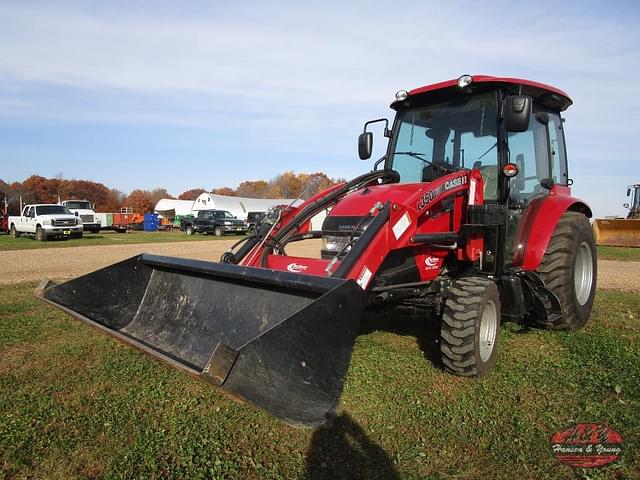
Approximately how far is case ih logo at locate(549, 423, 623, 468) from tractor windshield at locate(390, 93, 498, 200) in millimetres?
2261

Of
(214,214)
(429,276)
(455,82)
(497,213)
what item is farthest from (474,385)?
(214,214)

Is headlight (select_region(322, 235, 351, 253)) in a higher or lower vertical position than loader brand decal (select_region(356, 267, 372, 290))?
higher

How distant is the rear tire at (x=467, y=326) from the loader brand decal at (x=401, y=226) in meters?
0.63

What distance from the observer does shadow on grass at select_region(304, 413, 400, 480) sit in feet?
8.83

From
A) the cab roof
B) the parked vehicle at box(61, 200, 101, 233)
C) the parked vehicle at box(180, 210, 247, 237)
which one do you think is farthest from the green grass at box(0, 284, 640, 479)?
the parked vehicle at box(61, 200, 101, 233)

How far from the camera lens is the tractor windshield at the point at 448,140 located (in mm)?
4770

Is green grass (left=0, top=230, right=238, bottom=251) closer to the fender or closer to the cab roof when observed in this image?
the cab roof

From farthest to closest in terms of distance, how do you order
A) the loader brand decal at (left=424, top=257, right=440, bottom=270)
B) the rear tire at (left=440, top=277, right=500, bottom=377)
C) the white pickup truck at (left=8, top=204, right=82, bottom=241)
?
the white pickup truck at (left=8, top=204, right=82, bottom=241)
the loader brand decal at (left=424, top=257, right=440, bottom=270)
the rear tire at (left=440, top=277, right=500, bottom=377)

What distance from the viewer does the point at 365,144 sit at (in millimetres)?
5418

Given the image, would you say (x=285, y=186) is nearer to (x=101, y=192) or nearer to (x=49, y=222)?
(x=101, y=192)

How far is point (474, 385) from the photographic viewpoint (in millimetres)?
3887

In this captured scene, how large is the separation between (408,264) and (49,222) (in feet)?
73.4

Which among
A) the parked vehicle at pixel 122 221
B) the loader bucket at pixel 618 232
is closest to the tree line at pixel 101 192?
the parked vehicle at pixel 122 221

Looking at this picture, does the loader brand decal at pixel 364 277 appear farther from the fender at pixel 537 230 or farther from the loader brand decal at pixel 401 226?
the fender at pixel 537 230
